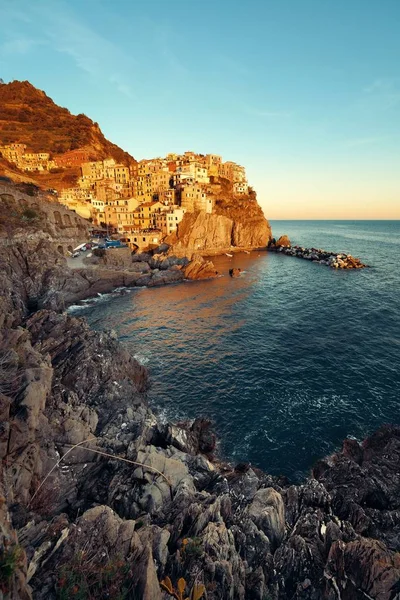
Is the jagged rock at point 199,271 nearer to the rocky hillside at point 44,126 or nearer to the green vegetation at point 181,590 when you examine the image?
the green vegetation at point 181,590

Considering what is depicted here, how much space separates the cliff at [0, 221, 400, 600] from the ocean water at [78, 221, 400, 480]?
10.00 feet

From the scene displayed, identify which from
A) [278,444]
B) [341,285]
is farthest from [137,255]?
[278,444]

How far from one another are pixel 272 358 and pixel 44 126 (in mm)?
194125

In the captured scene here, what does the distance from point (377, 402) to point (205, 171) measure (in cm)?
12230

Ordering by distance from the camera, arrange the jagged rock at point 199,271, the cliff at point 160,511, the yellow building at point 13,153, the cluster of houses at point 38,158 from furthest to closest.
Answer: the cluster of houses at point 38,158 → the yellow building at point 13,153 → the jagged rock at point 199,271 → the cliff at point 160,511

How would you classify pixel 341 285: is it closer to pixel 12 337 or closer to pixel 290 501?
pixel 290 501

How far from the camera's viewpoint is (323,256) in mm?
110688

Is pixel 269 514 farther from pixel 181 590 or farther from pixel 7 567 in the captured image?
pixel 7 567

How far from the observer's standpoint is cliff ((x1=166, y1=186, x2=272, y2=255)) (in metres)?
107

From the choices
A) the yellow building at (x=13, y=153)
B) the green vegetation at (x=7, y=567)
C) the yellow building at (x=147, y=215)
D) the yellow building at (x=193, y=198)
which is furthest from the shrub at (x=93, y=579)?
the yellow building at (x=13, y=153)

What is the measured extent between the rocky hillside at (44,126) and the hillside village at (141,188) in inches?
615

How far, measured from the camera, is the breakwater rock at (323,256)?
94812 millimetres

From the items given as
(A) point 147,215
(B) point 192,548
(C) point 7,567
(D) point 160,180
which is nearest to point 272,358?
(B) point 192,548

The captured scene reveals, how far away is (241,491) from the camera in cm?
1797
